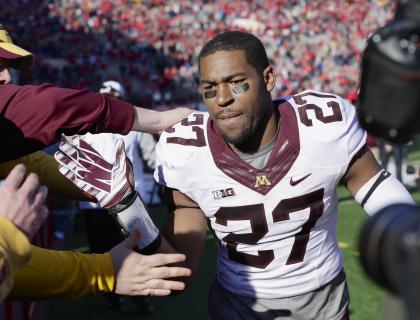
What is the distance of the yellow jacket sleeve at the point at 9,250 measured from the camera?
5.30 feet

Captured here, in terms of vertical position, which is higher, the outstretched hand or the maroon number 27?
the outstretched hand

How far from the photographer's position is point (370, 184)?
8.96 feet

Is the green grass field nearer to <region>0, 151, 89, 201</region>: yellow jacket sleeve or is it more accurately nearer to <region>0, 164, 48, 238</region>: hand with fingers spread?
<region>0, 151, 89, 201</region>: yellow jacket sleeve

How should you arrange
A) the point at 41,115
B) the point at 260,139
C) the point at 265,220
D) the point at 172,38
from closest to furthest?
the point at 41,115 → the point at 265,220 → the point at 260,139 → the point at 172,38

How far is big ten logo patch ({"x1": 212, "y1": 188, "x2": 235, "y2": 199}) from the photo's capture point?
2713mm

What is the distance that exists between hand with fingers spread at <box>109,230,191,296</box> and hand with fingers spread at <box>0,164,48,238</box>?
542 mm

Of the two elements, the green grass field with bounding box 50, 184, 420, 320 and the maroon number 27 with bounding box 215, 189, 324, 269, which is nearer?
the maroon number 27 with bounding box 215, 189, 324, 269

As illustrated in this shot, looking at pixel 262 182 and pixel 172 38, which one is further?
pixel 172 38

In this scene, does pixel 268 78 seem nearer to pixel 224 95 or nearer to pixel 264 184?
pixel 224 95

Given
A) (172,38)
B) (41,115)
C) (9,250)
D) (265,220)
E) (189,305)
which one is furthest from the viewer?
(172,38)

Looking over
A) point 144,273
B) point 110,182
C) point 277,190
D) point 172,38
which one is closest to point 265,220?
point 277,190

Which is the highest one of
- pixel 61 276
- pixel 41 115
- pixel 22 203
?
pixel 22 203

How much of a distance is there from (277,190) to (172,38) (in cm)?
1814

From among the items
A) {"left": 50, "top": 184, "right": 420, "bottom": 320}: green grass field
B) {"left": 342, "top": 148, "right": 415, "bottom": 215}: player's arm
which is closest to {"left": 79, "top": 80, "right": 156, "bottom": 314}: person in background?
{"left": 50, "top": 184, "right": 420, "bottom": 320}: green grass field
